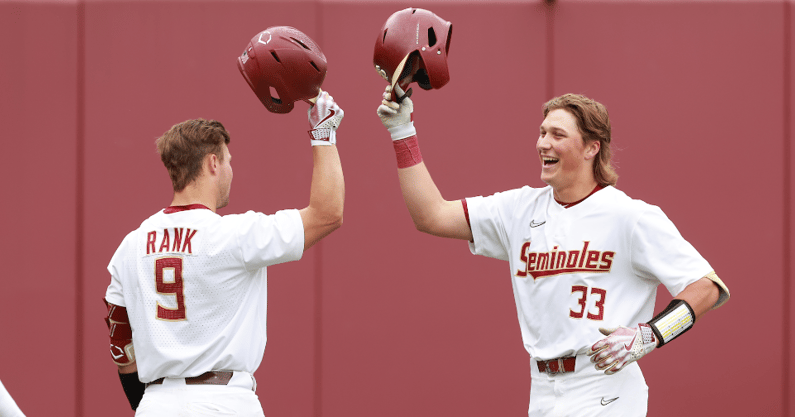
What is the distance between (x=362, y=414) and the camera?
12.7ft

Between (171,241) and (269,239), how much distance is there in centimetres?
32

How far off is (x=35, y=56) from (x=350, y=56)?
5.75 feet

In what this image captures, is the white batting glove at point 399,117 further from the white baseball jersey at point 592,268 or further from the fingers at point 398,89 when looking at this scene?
the white baseball jersey at point 592,268

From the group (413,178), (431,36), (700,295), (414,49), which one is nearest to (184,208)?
(413,178)

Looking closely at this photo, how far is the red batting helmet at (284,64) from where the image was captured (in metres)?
2.40

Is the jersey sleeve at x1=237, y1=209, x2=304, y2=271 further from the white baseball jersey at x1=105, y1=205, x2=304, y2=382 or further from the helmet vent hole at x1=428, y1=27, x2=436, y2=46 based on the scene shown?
the helmet vent hole at x1=428, y1=27, x2=436, y2=46

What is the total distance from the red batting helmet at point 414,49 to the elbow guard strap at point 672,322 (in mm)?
1131

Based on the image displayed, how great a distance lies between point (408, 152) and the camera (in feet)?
8.76

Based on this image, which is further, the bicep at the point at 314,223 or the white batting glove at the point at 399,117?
the white batting glove at the point at 399,117

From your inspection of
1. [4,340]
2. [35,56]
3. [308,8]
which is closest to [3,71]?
[35,56]

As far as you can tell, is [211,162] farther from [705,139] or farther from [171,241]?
[705,139]

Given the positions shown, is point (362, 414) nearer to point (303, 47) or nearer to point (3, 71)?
point (303, 47)

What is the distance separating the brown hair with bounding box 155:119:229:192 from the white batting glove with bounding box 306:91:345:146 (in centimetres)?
35

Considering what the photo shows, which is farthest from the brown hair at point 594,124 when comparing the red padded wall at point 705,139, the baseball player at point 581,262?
the red padded wall at point 705,139
